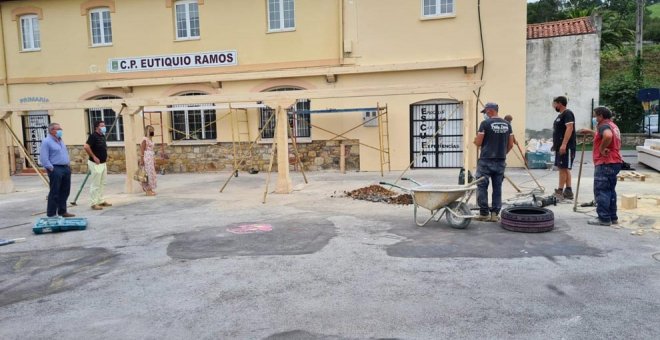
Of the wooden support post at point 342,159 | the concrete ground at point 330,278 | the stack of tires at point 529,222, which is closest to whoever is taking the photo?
the concrete ground at point 330,278

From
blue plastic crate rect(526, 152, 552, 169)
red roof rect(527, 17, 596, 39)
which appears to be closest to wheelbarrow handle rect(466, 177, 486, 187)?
blue plastic crate rect(526, 152, 552, 169)

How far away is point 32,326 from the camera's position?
14.1 ft

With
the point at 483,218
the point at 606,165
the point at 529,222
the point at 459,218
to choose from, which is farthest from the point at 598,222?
the point at 459,218

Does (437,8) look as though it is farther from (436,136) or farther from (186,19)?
(186,19)

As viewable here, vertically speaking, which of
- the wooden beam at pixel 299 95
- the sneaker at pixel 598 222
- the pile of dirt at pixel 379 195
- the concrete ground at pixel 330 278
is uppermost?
the wooden beam at pixel 299 95

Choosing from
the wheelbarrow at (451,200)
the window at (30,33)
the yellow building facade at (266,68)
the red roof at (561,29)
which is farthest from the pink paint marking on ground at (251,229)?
the red roof at (561,29)

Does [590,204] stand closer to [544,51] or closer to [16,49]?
[544,51]

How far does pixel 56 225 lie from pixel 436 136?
11.3 m

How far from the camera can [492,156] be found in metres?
7.63

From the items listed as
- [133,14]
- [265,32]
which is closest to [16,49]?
[133,14]

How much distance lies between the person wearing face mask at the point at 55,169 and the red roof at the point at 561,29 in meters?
18.8

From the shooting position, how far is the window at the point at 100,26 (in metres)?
17.8

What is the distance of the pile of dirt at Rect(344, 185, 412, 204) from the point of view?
32.4ft

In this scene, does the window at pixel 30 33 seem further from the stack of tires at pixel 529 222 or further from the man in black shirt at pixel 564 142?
the stack of tires at pixel 529 222
